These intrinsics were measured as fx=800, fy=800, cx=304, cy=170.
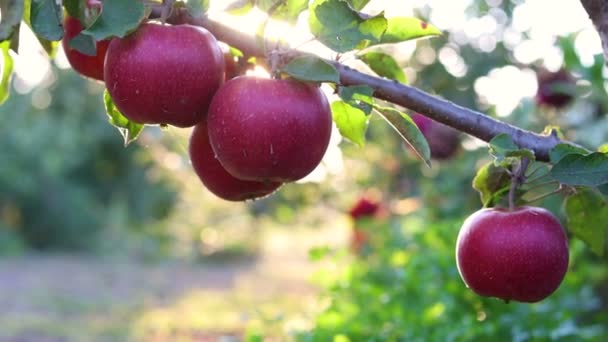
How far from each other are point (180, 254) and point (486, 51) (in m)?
9.59

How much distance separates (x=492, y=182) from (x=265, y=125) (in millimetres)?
307

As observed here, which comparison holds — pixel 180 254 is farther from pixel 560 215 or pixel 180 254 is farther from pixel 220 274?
pixel 560 215

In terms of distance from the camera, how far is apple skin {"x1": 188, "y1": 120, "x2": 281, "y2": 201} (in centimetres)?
88

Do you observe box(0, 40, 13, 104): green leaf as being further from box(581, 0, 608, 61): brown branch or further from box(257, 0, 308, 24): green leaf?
box(581, 0, 608, 61): brown branch

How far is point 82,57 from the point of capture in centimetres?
93

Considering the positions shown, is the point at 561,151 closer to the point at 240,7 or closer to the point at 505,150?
the point at 505,150

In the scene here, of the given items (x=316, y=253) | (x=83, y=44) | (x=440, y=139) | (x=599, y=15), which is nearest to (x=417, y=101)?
(x=599, y=15)

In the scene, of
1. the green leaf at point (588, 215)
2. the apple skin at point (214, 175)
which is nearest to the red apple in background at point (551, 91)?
the green leaf at point (588, 215)

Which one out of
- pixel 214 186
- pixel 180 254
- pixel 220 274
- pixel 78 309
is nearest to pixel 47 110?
pixel 180 254

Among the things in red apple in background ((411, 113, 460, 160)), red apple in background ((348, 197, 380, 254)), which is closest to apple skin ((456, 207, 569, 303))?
red apple in background ((411, 113, 460, 160))

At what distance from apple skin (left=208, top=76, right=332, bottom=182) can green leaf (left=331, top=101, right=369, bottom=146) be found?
0.39 ft

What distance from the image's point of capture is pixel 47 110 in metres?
11.9

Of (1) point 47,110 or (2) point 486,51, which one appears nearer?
(2) point 486,51

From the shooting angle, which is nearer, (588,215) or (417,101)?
(417,101)
